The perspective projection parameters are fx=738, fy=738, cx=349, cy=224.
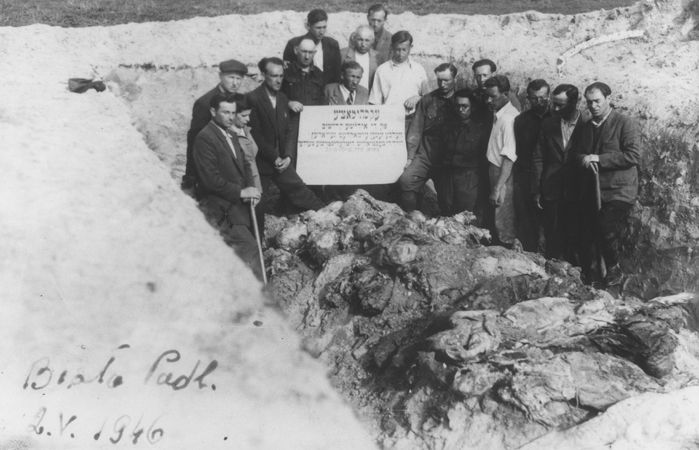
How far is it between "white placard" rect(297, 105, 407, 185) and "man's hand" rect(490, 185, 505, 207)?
112 centimetres

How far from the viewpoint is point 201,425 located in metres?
5.78

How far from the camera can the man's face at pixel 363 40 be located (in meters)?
8.44

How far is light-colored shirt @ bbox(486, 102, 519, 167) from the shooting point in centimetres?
809

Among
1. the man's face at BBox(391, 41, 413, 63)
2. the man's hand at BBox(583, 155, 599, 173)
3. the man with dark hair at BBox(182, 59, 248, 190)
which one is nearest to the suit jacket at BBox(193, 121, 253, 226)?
the man with dark hair at BBox(182, 59, 248, 190)

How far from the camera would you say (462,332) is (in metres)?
5.93

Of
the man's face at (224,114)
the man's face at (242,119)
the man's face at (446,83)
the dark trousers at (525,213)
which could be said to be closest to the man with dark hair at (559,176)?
the dark trousers at (525,213)

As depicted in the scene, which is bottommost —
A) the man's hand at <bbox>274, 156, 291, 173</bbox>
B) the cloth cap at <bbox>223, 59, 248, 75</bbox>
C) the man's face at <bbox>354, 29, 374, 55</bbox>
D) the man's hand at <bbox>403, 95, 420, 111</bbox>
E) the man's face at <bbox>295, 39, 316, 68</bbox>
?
the man's hand at <bbox>274, 156, 291, 173</bbox>

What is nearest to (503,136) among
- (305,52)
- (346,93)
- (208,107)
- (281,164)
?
(346,93)

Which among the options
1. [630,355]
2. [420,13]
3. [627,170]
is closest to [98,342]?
[630,355]

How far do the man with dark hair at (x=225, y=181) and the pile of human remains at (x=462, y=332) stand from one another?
0.51 metres

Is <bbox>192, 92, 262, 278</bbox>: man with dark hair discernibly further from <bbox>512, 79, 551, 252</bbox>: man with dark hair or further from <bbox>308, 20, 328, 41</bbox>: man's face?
<bbox>512, 79, 551, 252</bbox>: man with dark hair

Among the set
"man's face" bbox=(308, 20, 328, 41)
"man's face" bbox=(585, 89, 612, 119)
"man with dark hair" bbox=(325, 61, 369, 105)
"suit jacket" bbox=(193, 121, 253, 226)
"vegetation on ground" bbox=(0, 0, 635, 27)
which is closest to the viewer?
"man's face" bbox=(585, 89, 612, 119)

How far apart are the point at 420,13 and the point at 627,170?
4730 millimetres

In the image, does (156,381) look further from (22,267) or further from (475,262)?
(475,262)
